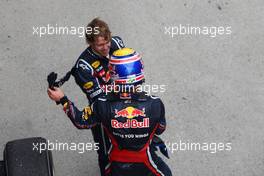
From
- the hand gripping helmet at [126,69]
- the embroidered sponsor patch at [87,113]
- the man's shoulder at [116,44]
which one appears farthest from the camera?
the man's shoulder at [116,44]

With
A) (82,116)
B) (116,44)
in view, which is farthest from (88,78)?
(82,116)

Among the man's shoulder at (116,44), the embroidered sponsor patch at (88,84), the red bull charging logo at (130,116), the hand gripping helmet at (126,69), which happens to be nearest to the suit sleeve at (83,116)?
the red bull charging logo at (130,116)

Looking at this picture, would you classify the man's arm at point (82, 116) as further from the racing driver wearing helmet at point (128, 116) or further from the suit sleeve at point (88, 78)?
the suit sleeve at point (88, 78)

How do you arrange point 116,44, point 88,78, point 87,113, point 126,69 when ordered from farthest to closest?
point 116,44 → point 88,78 → point 87,113 → point 126,69

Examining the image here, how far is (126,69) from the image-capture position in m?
3.46

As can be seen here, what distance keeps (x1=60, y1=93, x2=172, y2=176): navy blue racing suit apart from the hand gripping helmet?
11 cm

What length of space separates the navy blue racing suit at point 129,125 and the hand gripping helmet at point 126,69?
0.36 feet

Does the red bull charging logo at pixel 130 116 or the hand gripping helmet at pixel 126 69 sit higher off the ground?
the hand gripping helmet at pixel 126 69

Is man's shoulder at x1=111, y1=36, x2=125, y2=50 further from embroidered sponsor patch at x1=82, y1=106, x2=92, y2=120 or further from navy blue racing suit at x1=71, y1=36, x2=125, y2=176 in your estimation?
embroidered sponsor patch at x1=82, y1=106, x2=92, y2=120

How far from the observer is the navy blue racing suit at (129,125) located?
3.52 m

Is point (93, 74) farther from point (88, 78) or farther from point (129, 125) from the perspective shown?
point (129, 125)

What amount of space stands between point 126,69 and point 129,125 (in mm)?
360

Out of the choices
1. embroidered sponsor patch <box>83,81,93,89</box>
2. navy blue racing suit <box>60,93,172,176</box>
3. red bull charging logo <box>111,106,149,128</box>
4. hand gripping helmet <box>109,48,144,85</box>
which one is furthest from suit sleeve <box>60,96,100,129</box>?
embroidered sponsor patch <box>83,81,93,89</box>

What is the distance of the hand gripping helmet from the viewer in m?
3.47
